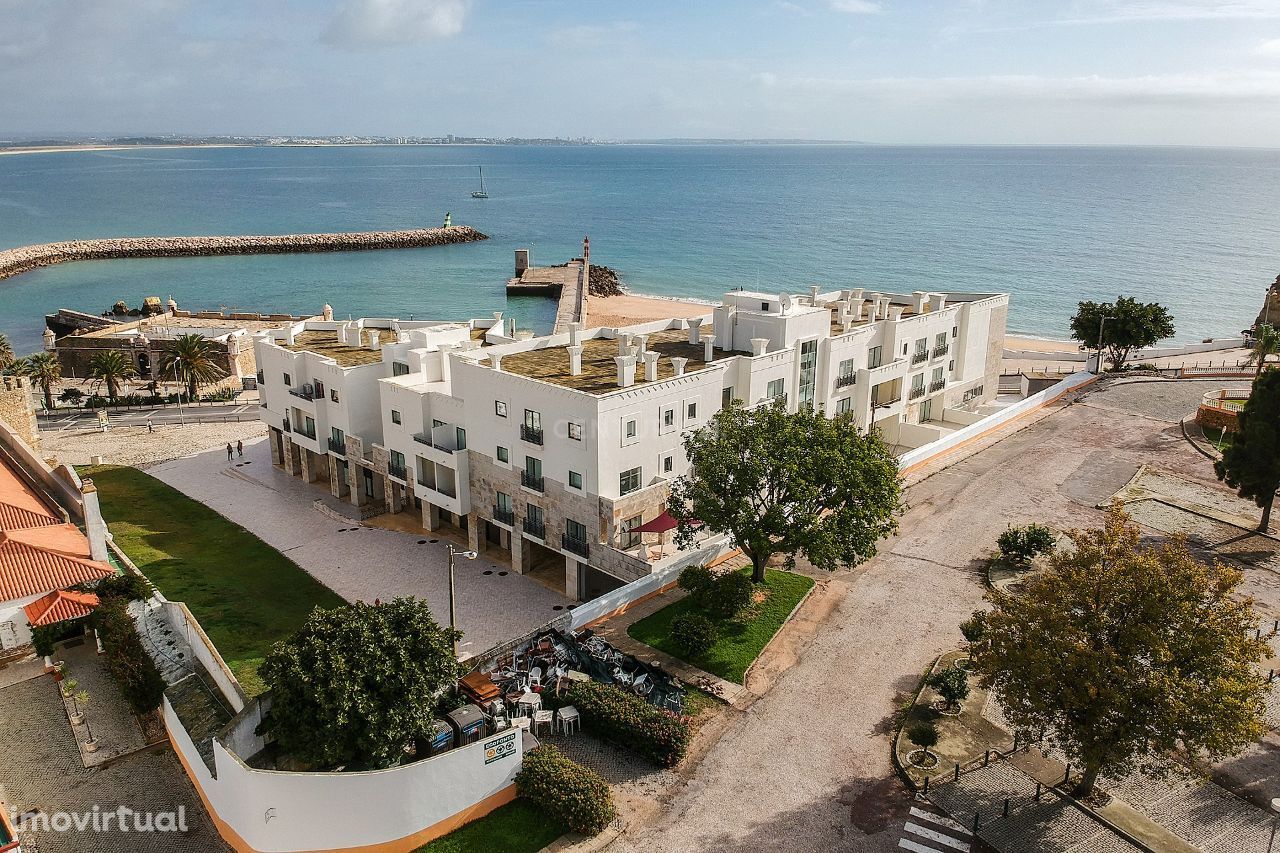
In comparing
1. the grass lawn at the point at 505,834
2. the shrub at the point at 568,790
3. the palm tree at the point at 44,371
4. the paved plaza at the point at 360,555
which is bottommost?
the paved plaza at the point at 360,555

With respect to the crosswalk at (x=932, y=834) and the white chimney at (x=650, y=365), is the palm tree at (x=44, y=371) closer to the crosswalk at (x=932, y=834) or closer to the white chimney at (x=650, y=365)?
the white chimney at (x=650, y=365)

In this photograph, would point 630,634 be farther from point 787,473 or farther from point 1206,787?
point 1206,787

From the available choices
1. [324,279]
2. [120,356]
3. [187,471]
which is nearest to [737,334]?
[187,471]

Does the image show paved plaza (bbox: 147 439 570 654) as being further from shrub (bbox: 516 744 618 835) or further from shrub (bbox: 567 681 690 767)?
shrub (bbox: 516 744 618 835)

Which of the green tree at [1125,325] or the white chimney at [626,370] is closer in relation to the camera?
the white chimney at [626,370]

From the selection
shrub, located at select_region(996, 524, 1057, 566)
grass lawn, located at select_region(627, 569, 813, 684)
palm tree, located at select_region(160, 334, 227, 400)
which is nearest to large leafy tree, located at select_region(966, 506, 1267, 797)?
grass lawn, located at select_region(627, 569, 813, 684)

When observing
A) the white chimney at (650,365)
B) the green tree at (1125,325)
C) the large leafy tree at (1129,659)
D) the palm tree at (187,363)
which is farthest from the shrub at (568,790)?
the green tree at (1125,325)
